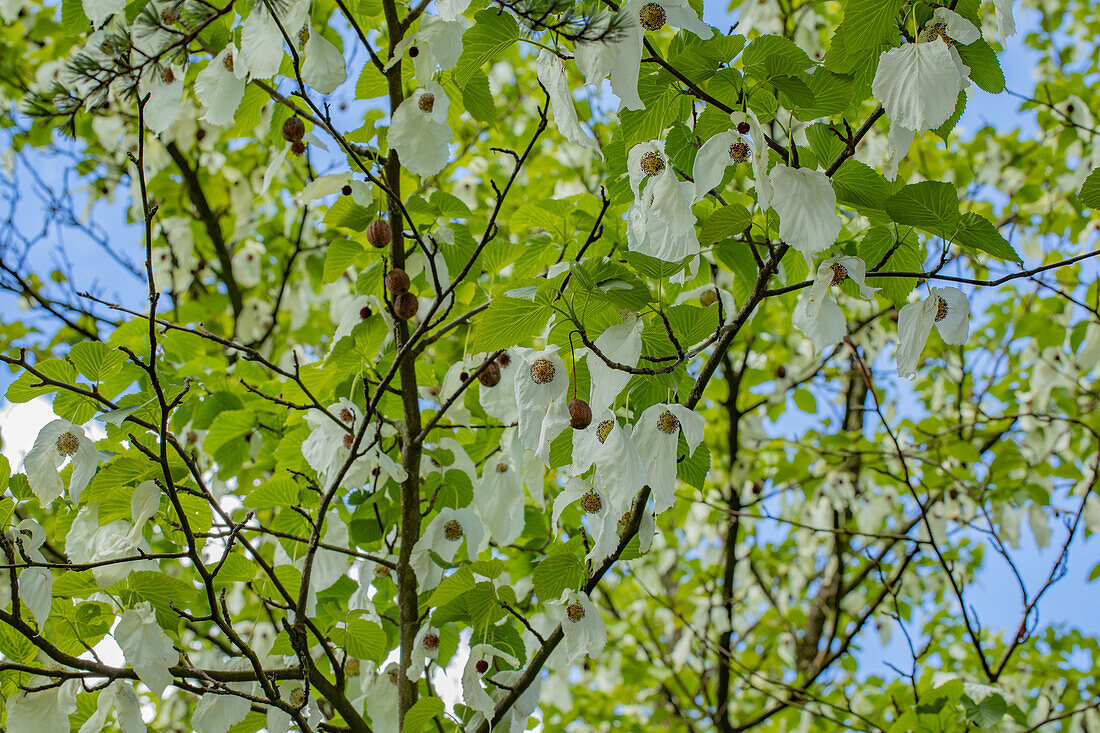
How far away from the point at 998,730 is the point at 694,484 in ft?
5.15

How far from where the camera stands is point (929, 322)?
127cm

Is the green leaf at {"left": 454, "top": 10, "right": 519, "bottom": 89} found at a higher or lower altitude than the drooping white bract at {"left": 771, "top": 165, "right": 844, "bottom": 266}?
higher

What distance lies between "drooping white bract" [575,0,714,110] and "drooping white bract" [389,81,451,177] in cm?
45

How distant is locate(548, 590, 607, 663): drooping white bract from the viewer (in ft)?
4.73

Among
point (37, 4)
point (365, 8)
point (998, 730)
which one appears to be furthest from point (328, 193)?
point (37, 4)

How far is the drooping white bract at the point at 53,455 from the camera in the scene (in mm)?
1355

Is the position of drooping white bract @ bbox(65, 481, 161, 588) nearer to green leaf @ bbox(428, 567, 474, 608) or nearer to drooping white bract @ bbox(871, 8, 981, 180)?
green leaf @ bbox(428, 567, 474, 608)

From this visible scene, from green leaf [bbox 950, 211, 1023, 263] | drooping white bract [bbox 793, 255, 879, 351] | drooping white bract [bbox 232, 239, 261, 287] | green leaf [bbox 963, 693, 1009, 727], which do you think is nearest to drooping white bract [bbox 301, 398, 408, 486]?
drooping white bract [bbox 793, 255, 879, 351]

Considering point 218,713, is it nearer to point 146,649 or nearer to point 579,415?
point 146,649

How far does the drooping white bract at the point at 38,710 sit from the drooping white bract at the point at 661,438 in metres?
1.06

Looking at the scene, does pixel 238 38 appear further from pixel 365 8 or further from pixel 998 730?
pixel 998 730

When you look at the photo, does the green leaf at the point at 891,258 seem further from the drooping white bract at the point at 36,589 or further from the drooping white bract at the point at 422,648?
the drooping white bract at the point at 36,589

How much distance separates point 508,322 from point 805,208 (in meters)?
0.45

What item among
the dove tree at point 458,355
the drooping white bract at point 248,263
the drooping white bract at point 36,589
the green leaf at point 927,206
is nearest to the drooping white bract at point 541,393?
the dove tree at point 458,355
